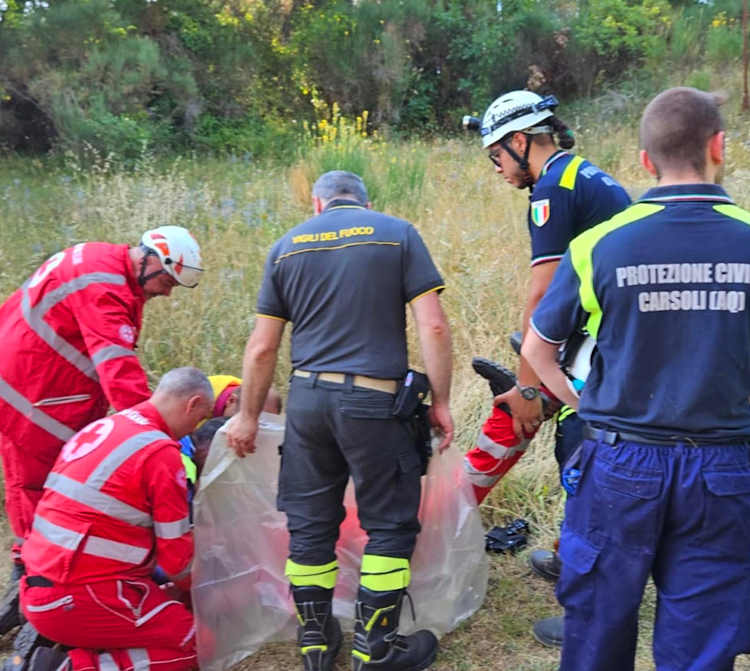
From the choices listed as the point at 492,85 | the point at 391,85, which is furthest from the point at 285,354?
the point at 492,85

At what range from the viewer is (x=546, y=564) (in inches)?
151

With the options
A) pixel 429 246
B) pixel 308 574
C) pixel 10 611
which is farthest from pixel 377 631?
pixel 429 246

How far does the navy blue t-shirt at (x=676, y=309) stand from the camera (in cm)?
204

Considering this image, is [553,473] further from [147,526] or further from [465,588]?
[147,526]

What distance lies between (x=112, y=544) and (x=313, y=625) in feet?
2.79

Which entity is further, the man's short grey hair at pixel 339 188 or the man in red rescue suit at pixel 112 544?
the man's short grey hair at pixel 339 188

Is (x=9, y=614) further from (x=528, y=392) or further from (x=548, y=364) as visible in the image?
(x=548, y=364)

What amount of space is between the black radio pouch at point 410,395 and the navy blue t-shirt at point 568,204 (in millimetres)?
674

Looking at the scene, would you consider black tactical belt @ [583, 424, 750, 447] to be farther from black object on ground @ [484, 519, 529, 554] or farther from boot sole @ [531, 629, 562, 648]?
black object on ground @ [484, 519, 529, 554]

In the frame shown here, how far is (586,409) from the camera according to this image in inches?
90.3

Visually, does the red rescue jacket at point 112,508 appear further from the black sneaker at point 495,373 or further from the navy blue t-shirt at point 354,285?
the black sneaker at point 495,373

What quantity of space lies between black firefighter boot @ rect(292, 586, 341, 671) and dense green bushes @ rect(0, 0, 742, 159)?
40.4 feet

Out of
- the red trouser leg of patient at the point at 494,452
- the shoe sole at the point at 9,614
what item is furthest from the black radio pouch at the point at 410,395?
the shoe sole at the point at 9,614

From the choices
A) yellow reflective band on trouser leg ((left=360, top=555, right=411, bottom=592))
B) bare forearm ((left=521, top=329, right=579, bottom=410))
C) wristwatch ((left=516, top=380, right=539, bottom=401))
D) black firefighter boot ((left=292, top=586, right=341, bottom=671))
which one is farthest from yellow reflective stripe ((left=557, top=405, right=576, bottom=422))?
black firefighter boot ((left=292, top=586, right=341, bottom=671))
